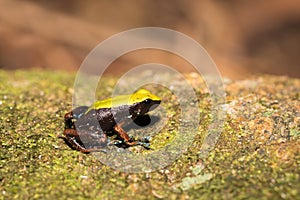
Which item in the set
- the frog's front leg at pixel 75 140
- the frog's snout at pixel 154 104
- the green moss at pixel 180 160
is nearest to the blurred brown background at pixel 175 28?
the green moss at pixel 180 160

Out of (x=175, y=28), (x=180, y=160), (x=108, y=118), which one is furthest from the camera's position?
(x=175, y=28)

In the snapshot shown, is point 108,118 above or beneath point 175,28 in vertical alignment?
beneath

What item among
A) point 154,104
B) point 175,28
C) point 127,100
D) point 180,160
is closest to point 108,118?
point 127,100

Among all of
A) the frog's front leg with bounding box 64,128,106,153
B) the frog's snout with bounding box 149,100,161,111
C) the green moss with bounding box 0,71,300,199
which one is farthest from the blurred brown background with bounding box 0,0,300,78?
the frog's front leg with bounding box 64,128,106,153

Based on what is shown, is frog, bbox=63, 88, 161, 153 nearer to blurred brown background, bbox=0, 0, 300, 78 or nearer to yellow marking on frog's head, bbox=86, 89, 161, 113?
yellow marking on frog's head, bbox=86, 89, 161, 113

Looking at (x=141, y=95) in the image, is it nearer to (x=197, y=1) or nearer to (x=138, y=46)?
(x=138, y=46)

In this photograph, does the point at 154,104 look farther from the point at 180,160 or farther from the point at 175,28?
the point at 175,28
